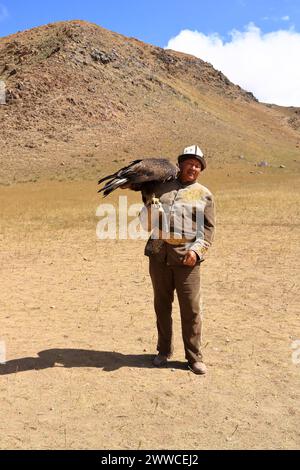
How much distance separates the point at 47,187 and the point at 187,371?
24.9 meters

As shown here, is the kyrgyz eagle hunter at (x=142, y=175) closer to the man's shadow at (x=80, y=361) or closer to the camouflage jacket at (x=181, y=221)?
the camouflage jacket at (x=181, y=221)

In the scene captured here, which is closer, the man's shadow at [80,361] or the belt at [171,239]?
the belt at [171,239]

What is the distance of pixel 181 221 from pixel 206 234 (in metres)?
0.26

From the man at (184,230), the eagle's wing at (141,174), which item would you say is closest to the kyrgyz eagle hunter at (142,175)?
the eagle's wing at (141,174)

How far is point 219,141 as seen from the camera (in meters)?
45.6

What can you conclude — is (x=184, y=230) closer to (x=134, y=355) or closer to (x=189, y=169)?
(x=189, y=169)

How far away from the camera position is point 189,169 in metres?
4.48

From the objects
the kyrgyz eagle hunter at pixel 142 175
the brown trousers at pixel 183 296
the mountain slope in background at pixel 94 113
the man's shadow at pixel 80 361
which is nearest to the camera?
the kyrgyz eagle hunter at pixel 142 175

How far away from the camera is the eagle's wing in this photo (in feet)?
14.1

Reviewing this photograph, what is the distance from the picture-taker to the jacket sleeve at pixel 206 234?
4.46 metres

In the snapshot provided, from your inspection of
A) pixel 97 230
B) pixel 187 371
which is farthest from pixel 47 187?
pixel 187 371

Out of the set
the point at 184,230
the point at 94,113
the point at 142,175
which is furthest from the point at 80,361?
the point at 94,113
